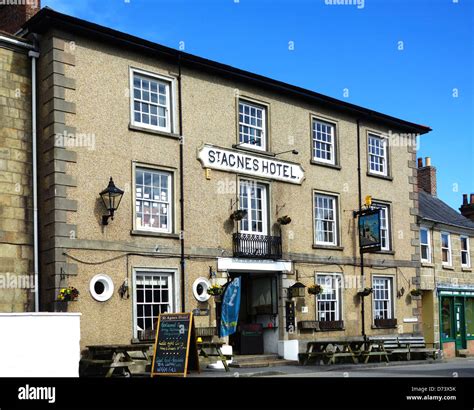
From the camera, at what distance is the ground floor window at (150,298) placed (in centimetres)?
1644

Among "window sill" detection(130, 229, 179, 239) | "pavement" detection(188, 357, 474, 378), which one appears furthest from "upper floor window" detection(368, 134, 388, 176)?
"window sill" detection(130, 229, 179, 239)

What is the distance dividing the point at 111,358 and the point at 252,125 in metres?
8.66

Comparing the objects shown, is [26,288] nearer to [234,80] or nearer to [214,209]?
[214,209]

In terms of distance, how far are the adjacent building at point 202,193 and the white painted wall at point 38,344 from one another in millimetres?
2213

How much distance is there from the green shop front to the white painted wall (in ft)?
58.1

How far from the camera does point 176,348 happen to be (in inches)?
522

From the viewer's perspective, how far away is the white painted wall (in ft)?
38.8

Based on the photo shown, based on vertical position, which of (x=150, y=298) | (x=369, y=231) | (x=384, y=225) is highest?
(x=384, y=225)

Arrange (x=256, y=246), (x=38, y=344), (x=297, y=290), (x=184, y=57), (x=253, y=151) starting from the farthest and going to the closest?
(x=297, y=290)
(x=253, y=151)
(x=256, y=246)
(x=184, y=57)
(x=38, y=344)

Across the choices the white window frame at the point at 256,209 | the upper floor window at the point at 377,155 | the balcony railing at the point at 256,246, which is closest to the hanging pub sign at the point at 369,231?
the upper floor window at the point at 377,155

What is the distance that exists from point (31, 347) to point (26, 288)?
3.53m

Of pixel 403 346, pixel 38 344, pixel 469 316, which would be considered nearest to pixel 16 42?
pixel 38 344

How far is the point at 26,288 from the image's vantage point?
15.4 meters

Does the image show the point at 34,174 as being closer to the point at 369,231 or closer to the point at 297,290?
the point at 297,290
